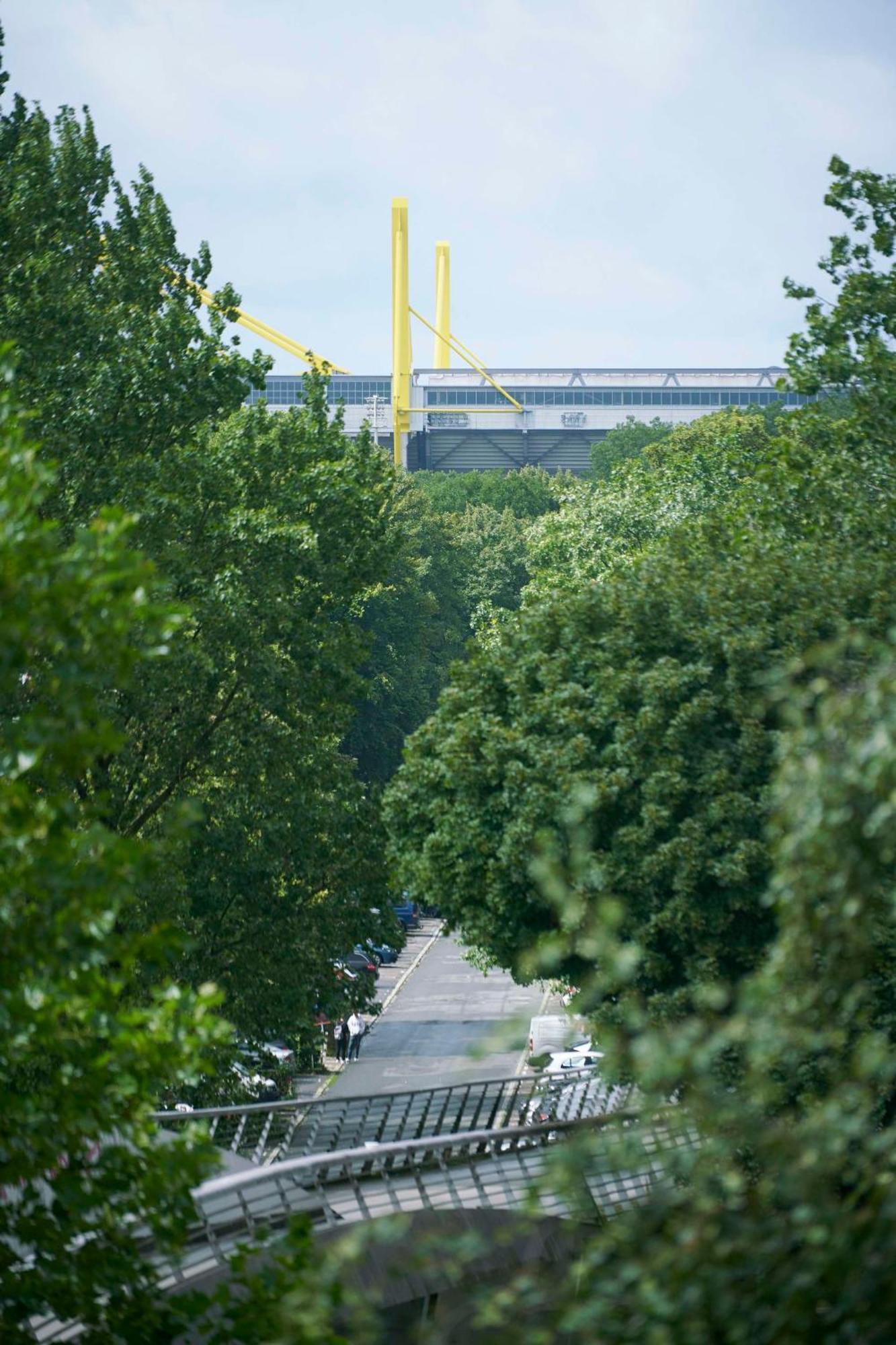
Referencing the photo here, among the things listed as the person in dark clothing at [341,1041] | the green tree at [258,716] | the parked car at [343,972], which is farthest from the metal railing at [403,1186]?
the person in dark clothing at [341,1041]

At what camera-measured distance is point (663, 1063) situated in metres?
4.95

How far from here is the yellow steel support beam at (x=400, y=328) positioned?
122125mm

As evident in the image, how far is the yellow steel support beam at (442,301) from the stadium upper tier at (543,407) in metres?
10.6

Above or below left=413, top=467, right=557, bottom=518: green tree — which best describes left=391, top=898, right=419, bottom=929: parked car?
below

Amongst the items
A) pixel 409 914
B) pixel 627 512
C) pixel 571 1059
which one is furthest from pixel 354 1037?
pixel 409 914

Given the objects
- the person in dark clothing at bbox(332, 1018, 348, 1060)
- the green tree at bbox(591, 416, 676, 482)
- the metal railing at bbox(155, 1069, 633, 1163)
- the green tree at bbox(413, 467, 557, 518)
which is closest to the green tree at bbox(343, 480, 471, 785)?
the person in dark clothing at bbox(332, 1018, 348, 1060)

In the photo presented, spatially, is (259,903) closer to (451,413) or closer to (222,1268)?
(222,1268)

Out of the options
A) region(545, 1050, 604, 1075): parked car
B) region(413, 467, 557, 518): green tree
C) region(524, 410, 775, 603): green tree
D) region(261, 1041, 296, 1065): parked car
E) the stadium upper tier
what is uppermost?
the stadium upper tier

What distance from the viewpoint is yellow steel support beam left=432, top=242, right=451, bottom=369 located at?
484 ft

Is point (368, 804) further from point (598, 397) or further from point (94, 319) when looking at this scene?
point (598, 397)

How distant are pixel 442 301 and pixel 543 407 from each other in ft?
60.9

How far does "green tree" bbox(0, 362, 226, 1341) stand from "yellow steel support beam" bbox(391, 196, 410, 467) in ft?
374

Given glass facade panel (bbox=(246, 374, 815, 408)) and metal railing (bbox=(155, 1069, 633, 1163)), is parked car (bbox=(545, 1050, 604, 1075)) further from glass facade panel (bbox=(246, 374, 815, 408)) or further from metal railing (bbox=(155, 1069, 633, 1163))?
glass facade panel (bbox=(246, 374, 815, 408))

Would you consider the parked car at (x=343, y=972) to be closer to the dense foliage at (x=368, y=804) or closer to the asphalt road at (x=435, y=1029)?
the dense foliage at (x=368, y=804)
